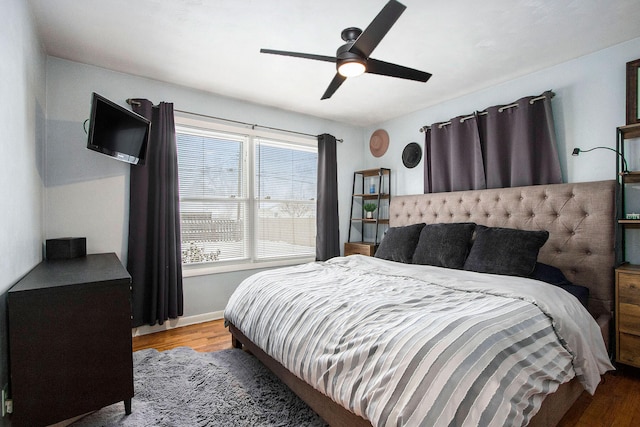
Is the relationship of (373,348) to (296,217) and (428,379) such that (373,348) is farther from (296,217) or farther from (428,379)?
(296,217)

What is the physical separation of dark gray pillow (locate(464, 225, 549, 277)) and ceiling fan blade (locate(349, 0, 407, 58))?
1761 mm

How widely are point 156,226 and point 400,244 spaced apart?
95.8 inches

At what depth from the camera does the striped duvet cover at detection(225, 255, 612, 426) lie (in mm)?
1084

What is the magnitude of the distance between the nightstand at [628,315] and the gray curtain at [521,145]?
0.93m

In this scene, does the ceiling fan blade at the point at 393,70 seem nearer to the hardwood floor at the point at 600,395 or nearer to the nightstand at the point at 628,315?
the nightstand at the point at 628,315

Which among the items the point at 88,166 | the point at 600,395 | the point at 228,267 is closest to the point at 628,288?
the point at 600,395

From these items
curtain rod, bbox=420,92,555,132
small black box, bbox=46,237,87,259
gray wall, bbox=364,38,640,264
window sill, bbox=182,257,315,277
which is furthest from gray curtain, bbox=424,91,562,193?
small black box, bbox=46,237,87,259

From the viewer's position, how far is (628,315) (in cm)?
211

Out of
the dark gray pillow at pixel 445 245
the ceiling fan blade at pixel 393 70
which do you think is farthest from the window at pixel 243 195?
the ceiling fan blade at pixel 393 70

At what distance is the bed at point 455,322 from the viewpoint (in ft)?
3.67

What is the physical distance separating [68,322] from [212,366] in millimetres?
1086

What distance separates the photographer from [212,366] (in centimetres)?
231

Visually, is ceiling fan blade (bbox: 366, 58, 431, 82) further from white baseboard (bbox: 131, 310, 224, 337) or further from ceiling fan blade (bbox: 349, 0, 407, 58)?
white baseboard (bbox: 131, 310, 224, 337)

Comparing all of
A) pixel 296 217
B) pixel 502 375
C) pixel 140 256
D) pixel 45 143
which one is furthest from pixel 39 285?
pixel 296 217
